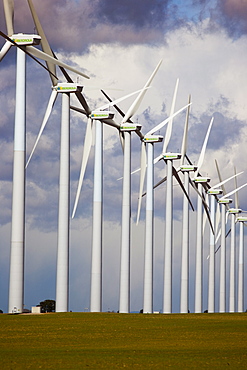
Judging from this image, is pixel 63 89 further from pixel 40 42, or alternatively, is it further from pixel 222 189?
pixel 222 189

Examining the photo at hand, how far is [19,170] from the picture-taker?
64.1 metres

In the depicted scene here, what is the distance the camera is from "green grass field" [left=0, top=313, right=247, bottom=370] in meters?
37.7

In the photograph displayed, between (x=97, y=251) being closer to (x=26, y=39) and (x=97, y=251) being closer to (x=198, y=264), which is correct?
(x=26, y=39)

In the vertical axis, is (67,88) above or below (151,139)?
below

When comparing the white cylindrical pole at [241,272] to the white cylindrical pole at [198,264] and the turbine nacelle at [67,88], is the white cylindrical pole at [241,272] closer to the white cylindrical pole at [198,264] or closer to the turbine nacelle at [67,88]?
the white cylindrical pole at [198,264]

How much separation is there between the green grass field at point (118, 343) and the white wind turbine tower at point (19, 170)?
2.52m

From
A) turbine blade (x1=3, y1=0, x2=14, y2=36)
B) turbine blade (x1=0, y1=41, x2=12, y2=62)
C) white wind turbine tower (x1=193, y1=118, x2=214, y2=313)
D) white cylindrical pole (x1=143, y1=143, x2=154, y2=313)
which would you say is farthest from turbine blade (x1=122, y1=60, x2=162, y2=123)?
turbine blade (x1=0, y1=41, x2=12, y2=62)

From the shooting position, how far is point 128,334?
166 feet

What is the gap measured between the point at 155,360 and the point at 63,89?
141ft

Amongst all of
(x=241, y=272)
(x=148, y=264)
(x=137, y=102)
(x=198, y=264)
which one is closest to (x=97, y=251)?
(x=148, y=264)

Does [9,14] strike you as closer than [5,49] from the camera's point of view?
No

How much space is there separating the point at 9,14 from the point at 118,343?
3324 centimetres

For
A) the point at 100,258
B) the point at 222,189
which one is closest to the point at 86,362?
the point at 100,258

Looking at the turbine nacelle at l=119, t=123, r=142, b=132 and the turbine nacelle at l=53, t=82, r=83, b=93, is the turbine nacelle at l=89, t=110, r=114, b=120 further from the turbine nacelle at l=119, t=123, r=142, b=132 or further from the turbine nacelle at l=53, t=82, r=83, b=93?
the turbine nacelle at l=53, t=82, r=83, b=93
